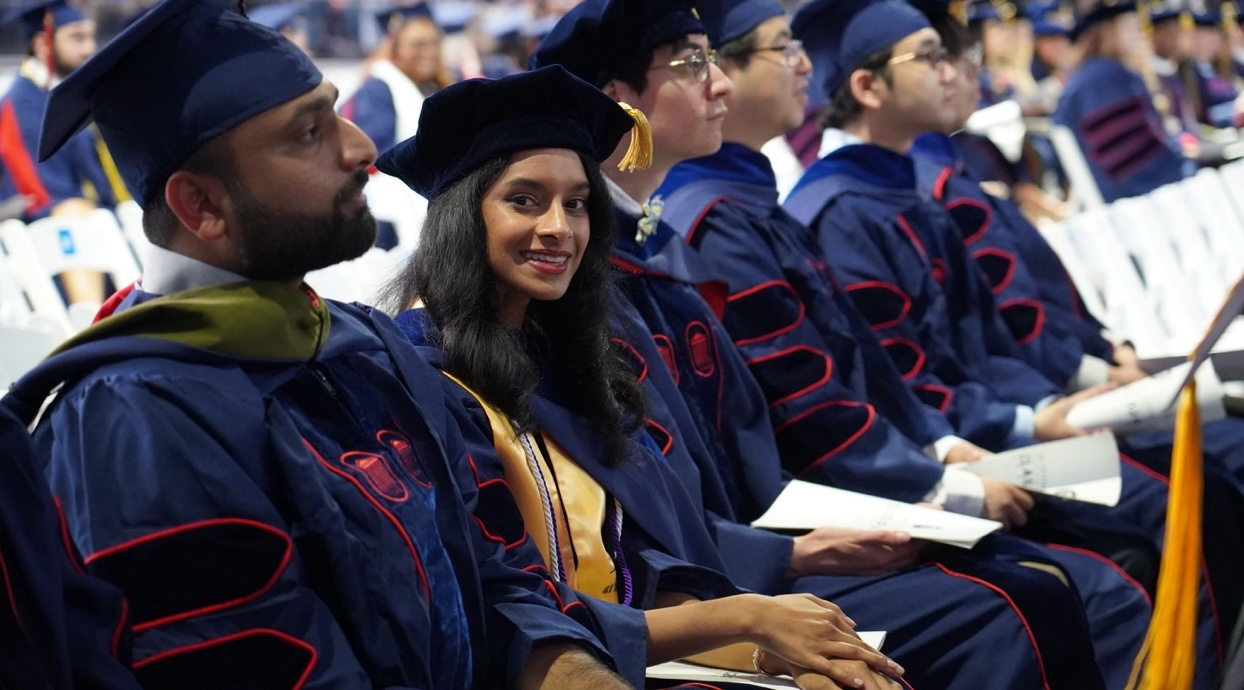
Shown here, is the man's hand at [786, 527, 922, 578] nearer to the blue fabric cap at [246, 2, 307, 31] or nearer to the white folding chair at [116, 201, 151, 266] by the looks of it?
the white folding chair at [116, 201, 151, 266]

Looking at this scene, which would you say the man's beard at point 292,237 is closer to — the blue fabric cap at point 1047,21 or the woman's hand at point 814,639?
the woman's hand at point 814,639

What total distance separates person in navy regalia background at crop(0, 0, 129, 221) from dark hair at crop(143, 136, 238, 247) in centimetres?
Result: 543

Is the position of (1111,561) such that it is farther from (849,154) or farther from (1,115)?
(1,115)

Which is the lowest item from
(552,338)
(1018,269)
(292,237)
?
(1018,269)

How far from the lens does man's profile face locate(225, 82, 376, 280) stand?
188 cm

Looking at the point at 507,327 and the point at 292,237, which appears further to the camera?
the point at 507,327

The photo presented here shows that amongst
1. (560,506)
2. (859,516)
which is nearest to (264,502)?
(560,506)

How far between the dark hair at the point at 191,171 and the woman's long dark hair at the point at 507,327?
0.59 meters

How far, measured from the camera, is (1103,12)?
27.1 feet

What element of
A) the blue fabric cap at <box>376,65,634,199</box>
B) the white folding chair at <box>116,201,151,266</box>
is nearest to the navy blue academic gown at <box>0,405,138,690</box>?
the blue fabric cap at <box>376,65,634,199</box>

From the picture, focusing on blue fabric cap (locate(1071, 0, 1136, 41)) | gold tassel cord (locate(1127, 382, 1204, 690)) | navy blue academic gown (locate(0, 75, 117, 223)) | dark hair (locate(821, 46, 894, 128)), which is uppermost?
navy blue academic gown (locate(0, 75, 117, 223))

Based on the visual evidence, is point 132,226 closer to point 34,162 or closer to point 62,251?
point 62,251

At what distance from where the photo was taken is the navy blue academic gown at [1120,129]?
8141mm

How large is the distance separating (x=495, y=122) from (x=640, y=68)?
82 centimetres
